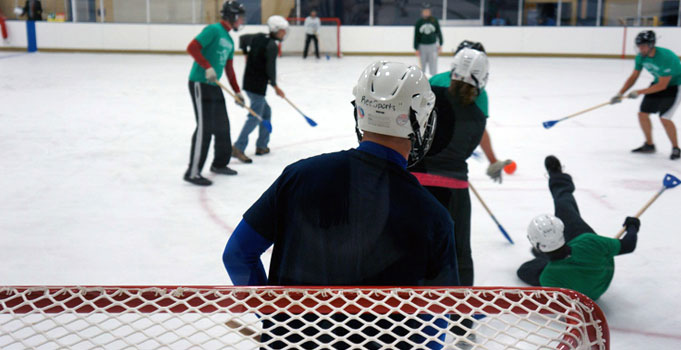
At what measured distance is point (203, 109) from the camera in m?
4.62

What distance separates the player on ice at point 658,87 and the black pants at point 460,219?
3.63 m

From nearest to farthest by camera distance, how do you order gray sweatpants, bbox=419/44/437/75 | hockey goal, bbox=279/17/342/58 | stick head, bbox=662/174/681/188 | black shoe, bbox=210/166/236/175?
stick head, bbox=662/174/681/188 → black shoe, bbox=210/166/236/175 → gray sweatpants, bbox=419/44/437/75 → hockey goal, bbox=279/17/342/58

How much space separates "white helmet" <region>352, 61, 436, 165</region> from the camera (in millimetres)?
1295

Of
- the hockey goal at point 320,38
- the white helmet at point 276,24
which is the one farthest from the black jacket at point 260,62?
the hockey goal at point 320,38

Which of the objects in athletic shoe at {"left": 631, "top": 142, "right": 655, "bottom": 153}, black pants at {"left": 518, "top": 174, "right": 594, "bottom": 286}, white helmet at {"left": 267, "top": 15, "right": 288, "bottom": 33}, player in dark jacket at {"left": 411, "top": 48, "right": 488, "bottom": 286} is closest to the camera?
player in dark jacket at {"left": 411, "top": 48, "right": 488, "bottom": 286}

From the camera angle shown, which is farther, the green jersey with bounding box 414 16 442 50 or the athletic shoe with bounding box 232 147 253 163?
the green jersey with bounding box 414 16 442 50

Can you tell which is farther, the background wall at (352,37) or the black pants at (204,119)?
the background wall at (352,37)

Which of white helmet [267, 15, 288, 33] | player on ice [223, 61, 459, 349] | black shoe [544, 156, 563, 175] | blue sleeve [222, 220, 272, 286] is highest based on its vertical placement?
white helmet [267, 15, 288, 33]

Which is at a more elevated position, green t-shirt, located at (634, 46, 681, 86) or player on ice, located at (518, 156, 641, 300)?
green t-shirt, located at (634, 46, 681, 86)

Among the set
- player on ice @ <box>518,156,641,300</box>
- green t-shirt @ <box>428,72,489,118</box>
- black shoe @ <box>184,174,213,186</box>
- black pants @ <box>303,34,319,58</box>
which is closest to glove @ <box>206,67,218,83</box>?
black shoe @ <box>184,174,213,186</box>

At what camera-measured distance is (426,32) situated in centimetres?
1022

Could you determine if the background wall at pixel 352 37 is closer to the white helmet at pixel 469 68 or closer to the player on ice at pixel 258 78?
the player on ice at pixel 258 78

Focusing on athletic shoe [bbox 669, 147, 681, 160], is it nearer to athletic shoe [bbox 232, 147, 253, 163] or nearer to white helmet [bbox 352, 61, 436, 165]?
athletic shoe [bbox 232, 147, 253, 163]

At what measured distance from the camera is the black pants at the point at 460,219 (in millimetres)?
2553
